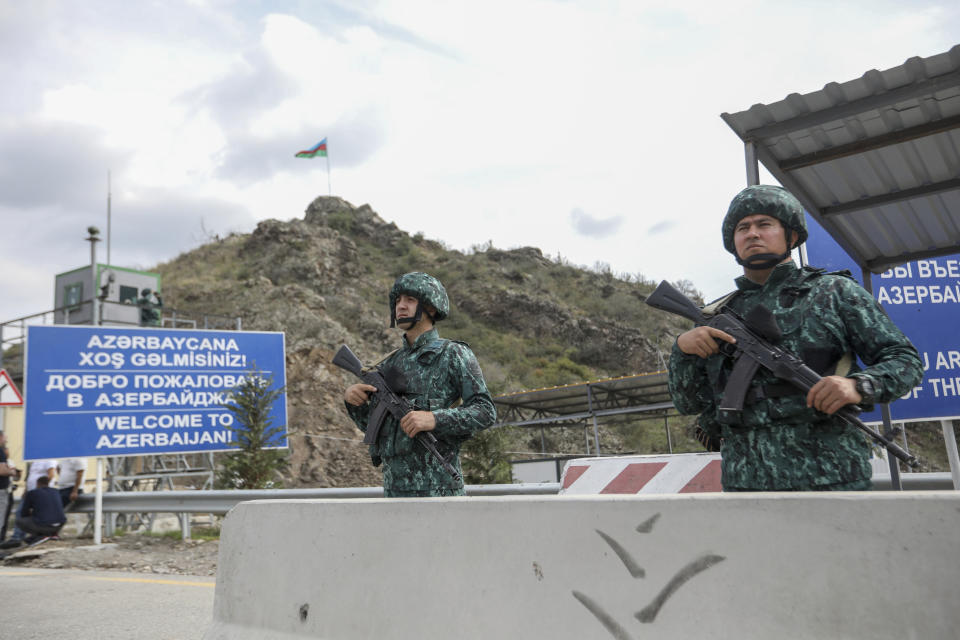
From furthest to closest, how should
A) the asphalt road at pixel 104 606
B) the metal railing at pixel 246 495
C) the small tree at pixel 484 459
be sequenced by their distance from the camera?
the small tree at pixel 484 459 → the metal railing at pixel 246 495 → the asphalt road at pixel 104 606

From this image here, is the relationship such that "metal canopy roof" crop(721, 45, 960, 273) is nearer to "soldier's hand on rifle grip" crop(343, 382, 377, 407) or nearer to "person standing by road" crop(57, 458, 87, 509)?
"soldier's hand on rifle grip" crop(343, 382, 377, 407)

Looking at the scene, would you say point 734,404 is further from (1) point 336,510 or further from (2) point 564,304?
(2) point 564,304

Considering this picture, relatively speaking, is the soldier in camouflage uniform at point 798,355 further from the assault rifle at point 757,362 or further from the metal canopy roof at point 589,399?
the metal canopy roof at point 589,399

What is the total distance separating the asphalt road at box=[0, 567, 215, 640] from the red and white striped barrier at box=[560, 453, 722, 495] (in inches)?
95.1

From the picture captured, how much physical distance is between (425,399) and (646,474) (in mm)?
1658

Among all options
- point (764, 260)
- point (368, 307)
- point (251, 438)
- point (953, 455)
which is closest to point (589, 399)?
point (251, 438)

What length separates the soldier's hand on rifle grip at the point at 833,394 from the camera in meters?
2.04

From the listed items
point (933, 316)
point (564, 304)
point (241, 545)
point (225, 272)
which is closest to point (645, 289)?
point (564, 304)

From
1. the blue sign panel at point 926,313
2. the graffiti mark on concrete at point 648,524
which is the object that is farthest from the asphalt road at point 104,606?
the blue sign panel at point 926,313

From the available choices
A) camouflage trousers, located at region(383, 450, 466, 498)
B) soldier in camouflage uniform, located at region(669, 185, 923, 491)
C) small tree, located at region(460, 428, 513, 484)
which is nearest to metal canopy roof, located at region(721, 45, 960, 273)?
soldier in camouflage uniform, located at region(669, 185, 923, 491)

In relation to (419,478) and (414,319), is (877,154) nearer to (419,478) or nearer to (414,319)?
(414,319)

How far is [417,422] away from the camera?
10.7ft

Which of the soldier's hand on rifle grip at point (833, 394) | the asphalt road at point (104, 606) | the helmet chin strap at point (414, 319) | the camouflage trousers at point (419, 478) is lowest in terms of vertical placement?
the asphalt road at point (104, 606)

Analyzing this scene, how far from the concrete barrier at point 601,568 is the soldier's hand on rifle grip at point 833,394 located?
0.39 meters
